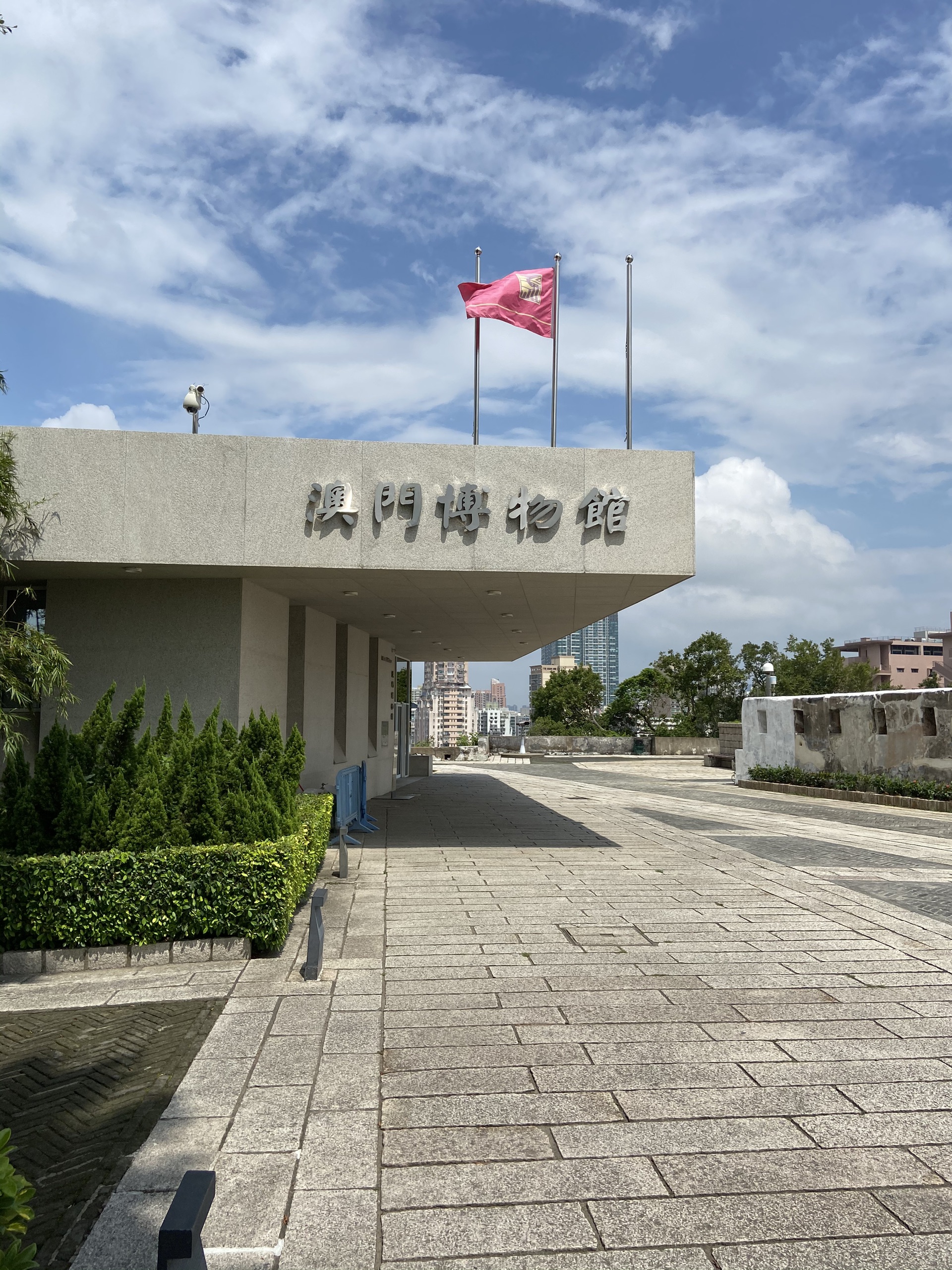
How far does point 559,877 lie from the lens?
10.4 metres

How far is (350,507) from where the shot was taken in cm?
1026

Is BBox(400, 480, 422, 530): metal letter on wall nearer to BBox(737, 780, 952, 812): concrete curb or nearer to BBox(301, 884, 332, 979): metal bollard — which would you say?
BBox(301, 884, 332, 979): metal bollard

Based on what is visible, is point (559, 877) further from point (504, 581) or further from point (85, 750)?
point (85, 750)

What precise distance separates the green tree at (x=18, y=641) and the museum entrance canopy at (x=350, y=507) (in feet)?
0.61

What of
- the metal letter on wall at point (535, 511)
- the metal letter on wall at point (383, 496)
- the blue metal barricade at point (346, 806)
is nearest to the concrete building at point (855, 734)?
the metal letter on wall at point (535, 511)

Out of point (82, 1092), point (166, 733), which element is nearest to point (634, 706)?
point (166, 733)

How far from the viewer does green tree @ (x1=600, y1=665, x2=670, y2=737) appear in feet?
198

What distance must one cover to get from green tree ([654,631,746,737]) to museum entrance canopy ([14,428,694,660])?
41.4 m

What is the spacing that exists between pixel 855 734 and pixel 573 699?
4748 cm

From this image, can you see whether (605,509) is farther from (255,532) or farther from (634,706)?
(634,706)

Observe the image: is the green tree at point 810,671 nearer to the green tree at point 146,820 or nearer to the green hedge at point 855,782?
the green hedge at point 855,782

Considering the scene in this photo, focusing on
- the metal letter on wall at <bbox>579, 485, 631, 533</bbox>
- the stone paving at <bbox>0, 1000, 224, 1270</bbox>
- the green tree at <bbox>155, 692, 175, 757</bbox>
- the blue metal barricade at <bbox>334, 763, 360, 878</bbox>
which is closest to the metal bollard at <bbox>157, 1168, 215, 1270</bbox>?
the stone paving at <bbox>0, 1000, 224, 1270</bbox>

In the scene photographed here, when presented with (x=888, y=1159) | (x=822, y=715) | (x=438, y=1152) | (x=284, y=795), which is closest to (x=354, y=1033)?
(x=438, y=1152)

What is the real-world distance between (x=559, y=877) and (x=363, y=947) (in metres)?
3.66
